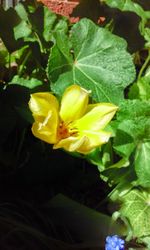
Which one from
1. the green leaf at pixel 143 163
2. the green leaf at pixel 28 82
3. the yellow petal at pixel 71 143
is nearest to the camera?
the yellow petal at pixel 71 143

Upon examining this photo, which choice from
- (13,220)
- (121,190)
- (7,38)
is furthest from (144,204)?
(7,38)

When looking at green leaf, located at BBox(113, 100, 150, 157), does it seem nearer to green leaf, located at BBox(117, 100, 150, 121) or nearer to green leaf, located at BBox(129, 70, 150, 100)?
green leaf, located at BBox(117, 100, 150, 121)

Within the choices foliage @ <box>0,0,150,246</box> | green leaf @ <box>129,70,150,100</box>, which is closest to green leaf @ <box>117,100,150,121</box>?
foliage @ <box>0,0,150,246</box>

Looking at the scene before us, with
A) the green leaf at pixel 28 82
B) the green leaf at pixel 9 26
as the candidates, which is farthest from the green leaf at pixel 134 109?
the green leaf at pixel 9 26

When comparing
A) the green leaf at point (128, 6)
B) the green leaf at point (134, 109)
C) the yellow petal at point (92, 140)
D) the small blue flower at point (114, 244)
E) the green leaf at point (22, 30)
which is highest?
the green leaf at point (22, 30)

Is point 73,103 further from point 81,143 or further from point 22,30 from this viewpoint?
point 22,30

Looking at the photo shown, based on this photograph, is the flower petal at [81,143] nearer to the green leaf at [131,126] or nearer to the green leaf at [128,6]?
the green leaf at [131,126]
